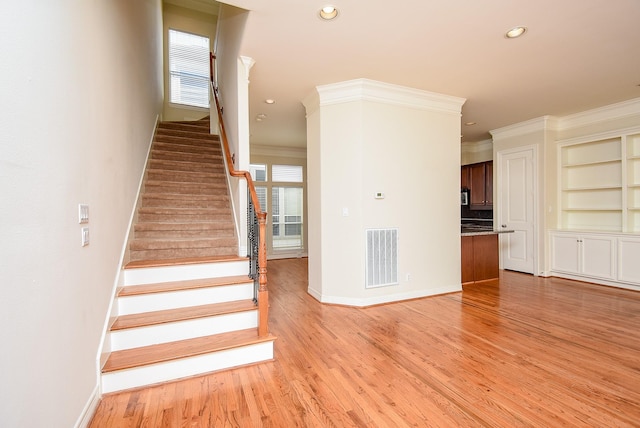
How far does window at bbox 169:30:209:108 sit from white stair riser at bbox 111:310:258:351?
625cm

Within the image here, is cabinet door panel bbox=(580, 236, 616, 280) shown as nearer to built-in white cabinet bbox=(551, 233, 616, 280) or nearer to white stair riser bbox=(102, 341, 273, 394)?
built-in white cabinet bbox=(551, 233, 616, 280)

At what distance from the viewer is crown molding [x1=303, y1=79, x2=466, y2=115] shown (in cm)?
384

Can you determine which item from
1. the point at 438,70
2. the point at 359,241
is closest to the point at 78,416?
the point at 359,241

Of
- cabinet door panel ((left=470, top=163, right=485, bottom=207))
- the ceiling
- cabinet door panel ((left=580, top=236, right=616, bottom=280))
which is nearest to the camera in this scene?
the ceiling

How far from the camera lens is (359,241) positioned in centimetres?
391

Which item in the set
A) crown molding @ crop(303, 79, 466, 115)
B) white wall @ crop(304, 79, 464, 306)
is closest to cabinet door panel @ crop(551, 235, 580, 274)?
white wall @ crop(304, 79, 464, 306)

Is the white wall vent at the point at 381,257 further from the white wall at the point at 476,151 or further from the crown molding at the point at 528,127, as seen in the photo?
the white wall at the point at 476,151

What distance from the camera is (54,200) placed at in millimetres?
1487

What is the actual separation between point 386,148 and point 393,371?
274cm

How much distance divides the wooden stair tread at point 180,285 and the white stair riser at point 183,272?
0.04 meters

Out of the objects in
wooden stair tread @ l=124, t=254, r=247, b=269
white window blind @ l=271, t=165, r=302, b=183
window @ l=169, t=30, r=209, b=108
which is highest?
window @ l=169, t=30, r=209, b=108

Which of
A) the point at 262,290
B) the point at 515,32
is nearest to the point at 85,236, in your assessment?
the point at 262,290

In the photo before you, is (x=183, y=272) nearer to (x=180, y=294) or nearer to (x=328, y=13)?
(x=180, y=294)

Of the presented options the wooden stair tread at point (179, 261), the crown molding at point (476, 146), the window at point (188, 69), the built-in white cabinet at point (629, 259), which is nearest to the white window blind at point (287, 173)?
the window at point (188, 69)
